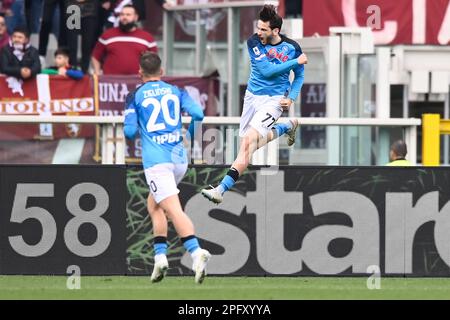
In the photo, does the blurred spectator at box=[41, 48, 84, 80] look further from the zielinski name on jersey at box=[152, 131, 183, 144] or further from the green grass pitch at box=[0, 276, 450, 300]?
the zielinski name on jersey at box=[152, 131, 183, 144]

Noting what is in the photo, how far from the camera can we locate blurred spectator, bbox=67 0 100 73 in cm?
1980

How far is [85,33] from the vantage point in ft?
65.7

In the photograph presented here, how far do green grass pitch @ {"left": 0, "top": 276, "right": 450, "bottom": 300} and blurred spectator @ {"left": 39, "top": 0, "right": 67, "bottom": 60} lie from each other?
19.0 feet

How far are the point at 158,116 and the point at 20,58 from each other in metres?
6.34

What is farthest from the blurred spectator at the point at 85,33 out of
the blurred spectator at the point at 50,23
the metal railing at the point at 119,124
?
the metal railing at the point at 119,124

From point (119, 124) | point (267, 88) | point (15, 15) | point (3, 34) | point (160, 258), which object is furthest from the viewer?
point (15, 15)

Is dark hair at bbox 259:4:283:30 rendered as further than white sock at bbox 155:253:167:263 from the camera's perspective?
Yes

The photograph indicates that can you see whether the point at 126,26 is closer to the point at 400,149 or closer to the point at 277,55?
the point at 400,149

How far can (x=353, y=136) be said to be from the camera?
52.9 feet

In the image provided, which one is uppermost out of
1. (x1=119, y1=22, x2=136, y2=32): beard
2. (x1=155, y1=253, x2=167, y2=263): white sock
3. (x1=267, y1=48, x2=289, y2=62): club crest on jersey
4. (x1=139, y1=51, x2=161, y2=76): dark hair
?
(x1=119, y1=22, x2=136, y2=32): beard

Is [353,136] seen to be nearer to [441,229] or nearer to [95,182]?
[441,229]

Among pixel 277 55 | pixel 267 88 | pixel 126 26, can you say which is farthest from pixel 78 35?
pixel 277 55

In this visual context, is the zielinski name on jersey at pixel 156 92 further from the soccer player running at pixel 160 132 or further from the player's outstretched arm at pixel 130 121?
the player's outstretched arm at pixel 130 121

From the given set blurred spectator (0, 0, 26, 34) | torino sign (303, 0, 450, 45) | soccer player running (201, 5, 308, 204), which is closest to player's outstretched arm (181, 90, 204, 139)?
soccer player running (201, 5, 308, 204)
